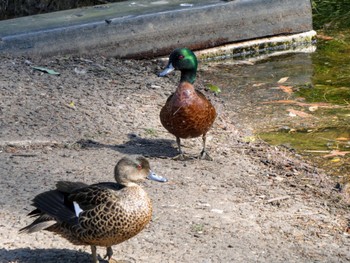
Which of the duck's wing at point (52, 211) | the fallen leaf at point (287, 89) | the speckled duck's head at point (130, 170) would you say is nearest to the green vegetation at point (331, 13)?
the fallen leaf at point (287, 89)

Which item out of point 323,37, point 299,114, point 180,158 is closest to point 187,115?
point 180,158

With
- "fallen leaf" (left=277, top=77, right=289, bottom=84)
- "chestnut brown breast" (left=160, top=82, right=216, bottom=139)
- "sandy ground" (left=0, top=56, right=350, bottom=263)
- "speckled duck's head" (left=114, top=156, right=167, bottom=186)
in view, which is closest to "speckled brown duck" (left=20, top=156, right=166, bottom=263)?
"speckled duck's head" (left=114, top=156, right=167, bottom=186)

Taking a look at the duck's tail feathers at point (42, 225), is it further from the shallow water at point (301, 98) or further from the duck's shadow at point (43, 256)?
the shallow water at point (301, 98)

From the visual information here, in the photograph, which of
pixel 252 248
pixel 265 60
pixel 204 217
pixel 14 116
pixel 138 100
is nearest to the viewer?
pixel 252 248

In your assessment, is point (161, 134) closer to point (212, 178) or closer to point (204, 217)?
point (212, 178)

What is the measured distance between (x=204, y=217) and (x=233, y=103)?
10.6 feet

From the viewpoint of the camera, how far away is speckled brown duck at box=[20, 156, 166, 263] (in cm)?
452

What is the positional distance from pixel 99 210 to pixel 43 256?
54cm

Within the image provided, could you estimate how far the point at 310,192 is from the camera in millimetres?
6168

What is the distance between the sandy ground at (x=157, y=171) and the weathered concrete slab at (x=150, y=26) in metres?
0.25

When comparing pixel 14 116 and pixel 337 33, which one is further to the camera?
pixel 337 33

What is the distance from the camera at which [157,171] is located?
250 inches

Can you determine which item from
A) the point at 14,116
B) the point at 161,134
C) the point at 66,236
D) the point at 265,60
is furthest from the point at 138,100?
the point at 66,236

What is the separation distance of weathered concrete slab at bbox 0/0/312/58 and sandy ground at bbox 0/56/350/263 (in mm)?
254
